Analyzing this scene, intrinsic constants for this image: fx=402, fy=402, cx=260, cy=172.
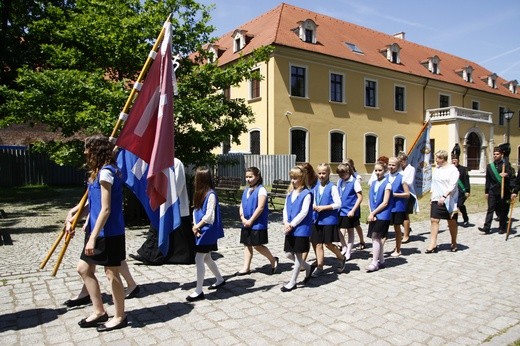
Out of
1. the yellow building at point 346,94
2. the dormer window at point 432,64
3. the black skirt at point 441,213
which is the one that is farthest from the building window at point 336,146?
the black skirt at point 441,213

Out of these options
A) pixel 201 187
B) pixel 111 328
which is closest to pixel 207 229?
pixel 201 187

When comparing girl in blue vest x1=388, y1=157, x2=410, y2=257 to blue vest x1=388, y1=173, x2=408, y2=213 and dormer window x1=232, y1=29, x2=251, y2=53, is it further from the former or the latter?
dormer window x1=232, y1=29, x2=251, y2=53

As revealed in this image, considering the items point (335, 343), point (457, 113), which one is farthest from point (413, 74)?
point (335, 343)

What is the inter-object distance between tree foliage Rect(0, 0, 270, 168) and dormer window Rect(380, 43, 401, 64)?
75.5ft

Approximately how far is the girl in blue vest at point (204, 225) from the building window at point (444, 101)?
31.9 m

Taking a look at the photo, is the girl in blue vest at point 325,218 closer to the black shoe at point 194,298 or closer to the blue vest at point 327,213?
the blue vest at point 327,213

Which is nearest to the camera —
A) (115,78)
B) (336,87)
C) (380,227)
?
(380,227)

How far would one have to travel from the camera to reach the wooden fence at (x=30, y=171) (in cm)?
2047

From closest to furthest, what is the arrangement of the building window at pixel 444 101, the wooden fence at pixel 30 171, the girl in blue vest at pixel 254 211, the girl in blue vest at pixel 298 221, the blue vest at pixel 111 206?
the blue vest at pixel 111 206, the girl in blue vest at pixel 298 221, the girl in blue vest at pixel 254 211, the wooden fence at pixel 30 171, the building window at pixel 444 101

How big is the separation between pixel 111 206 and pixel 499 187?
8.66m

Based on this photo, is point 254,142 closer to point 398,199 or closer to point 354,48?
point 354,48

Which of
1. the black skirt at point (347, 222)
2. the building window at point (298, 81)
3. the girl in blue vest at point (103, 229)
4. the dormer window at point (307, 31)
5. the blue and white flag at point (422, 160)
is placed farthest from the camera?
the dormer window at point (307, 31)

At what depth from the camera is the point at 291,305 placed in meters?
4.60

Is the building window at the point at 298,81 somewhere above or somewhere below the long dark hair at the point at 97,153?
above
